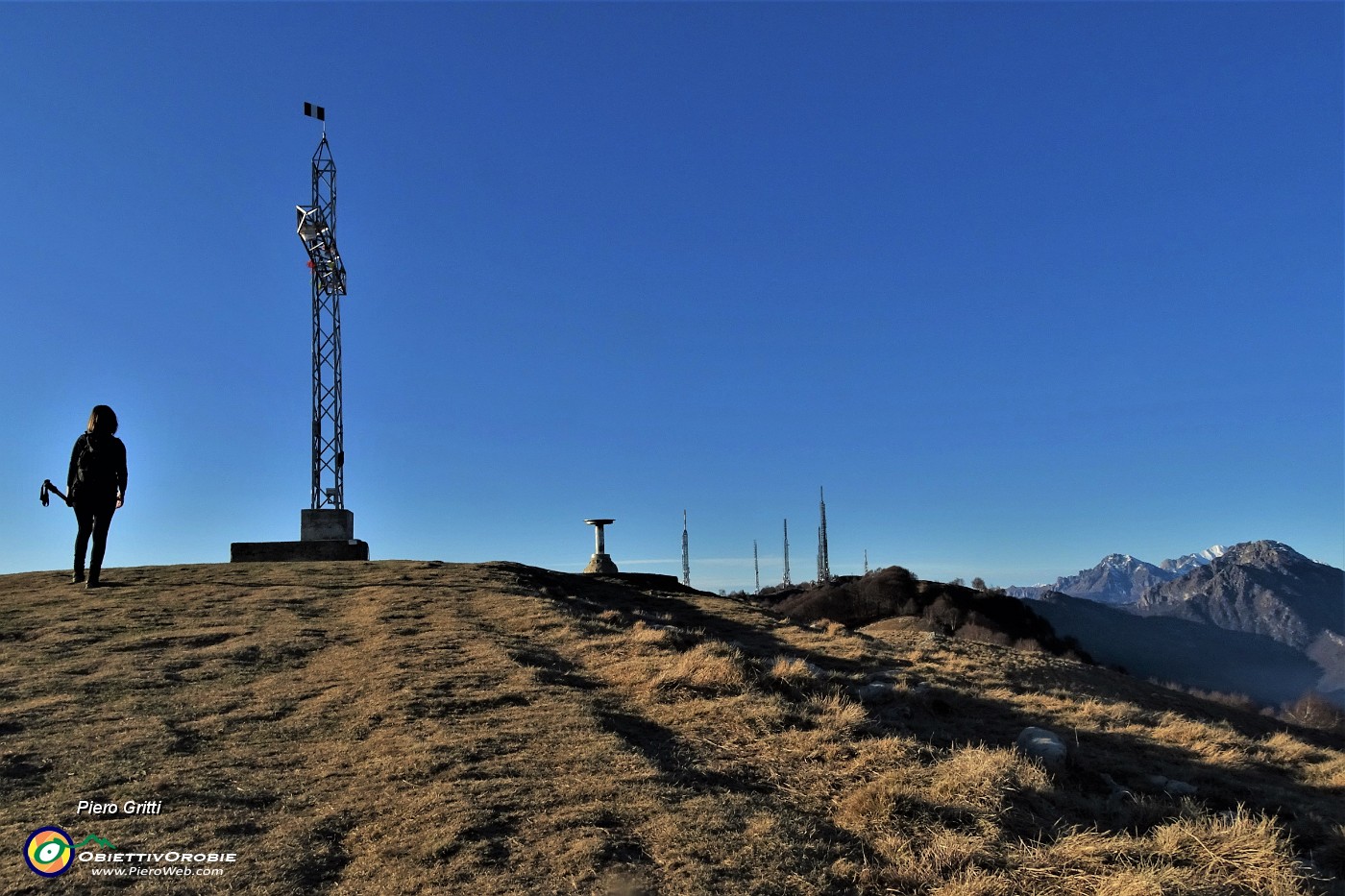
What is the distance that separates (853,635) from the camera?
Result: 17391mm

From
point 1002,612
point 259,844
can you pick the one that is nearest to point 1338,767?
point 259,844

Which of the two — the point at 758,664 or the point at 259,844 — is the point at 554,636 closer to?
the point at 758,664

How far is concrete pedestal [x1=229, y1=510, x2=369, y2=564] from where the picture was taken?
22500mm

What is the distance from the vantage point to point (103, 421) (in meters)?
15.1

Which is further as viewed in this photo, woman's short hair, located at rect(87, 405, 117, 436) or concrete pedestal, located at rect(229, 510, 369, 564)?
concrete pedestal, located at rect(229, 510, 369, 564)

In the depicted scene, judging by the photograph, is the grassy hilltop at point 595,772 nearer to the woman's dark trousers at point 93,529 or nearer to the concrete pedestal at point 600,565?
the woman's dark trousers at point 93,529

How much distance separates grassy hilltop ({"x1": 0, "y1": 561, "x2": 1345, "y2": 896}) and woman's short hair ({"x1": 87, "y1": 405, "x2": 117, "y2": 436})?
13.7ft

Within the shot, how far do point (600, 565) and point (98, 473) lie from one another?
57.8 feet

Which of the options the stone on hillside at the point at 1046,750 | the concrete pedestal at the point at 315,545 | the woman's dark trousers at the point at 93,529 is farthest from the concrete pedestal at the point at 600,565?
the stone on hillside at the point at 1046,750

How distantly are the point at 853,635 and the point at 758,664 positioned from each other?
27.6ft

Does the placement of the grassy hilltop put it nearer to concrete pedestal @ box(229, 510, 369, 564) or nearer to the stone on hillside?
the stone on hillside

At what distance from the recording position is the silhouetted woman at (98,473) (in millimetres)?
14727

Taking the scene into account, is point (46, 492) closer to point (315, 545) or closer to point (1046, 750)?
point (315, 545)

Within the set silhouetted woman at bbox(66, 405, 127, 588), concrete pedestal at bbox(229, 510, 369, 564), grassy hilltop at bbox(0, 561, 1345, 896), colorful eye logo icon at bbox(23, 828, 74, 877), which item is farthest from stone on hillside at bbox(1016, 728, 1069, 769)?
concrete pedestal at bbox(229, 510, 369, 564)
